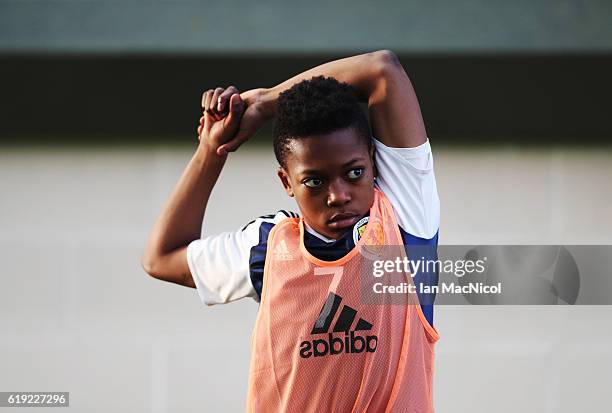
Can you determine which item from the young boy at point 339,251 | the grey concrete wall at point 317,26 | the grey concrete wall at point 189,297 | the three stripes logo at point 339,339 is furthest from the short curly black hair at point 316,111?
the grey concrete wall at point 189,297

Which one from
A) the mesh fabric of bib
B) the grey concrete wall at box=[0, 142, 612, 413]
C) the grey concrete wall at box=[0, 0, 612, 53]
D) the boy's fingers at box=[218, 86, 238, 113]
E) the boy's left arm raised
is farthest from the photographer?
the grey concrete wall at box=[0, 142, 612, 413]

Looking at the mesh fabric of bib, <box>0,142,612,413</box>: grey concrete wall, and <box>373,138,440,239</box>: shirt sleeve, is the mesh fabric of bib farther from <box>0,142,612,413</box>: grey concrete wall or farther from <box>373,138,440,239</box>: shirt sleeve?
<box>0,142,612,413</box>: grey concrete wall

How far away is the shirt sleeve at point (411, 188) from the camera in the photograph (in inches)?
78.0

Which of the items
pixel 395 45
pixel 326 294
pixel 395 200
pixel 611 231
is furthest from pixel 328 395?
pixel 611 231

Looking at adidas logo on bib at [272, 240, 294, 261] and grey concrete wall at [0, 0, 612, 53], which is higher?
grey concrete wall at [0, 0, 612, 53]

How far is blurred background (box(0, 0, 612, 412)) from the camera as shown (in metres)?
3.46

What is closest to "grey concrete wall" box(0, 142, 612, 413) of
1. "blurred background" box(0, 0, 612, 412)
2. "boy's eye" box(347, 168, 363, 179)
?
"blurred background" box(0, 0, 612, 412)

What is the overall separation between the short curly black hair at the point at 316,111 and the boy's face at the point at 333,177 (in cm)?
2

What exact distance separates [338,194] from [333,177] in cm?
4

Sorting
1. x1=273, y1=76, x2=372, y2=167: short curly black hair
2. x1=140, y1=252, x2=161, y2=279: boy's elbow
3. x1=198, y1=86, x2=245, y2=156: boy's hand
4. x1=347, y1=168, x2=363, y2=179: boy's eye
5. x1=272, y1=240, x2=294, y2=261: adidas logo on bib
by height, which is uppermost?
x1=198, y1=86, x2=245, y2=156: boy's hand

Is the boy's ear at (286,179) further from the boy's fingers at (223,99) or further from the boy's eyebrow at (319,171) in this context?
the boy's fingers at (223,99)

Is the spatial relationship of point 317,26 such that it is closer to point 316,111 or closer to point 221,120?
point 221,120

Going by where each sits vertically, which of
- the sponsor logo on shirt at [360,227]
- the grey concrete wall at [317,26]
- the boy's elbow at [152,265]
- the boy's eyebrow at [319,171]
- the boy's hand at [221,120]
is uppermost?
the grey concrete wall at [317,26]

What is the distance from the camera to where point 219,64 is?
353 centimetres
